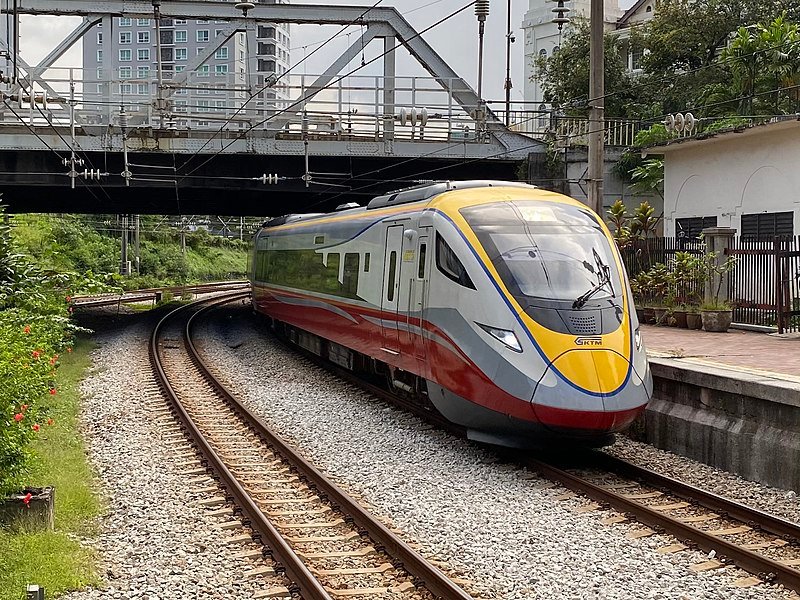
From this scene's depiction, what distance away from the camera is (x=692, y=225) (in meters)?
25.5

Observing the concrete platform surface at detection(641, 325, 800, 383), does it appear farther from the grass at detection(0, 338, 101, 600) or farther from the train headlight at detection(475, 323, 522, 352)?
the grass at detection(0, 338, 101, 600)

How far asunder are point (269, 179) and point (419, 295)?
1704 cm

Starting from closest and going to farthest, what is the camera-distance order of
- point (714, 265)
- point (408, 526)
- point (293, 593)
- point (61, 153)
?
point (293, 593), point (408, 526), point (714, 265), point (61, 153)

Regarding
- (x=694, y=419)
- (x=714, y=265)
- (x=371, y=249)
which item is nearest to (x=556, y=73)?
(x=714, y=265)

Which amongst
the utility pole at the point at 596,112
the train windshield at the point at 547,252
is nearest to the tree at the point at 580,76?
the utility pole at the point at 596,112

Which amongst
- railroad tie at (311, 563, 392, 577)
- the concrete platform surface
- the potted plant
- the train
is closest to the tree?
the potted plant

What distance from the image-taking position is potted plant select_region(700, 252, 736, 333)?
18562mm

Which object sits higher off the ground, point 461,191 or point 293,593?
point 461,191

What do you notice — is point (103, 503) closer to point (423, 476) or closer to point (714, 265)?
point (423, 476)

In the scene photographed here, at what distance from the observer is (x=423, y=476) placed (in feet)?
36.4

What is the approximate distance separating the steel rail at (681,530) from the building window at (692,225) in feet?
48.8

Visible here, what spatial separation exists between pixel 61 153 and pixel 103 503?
2009cm

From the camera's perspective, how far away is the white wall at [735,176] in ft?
71.3

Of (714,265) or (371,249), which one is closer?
(371,249)
